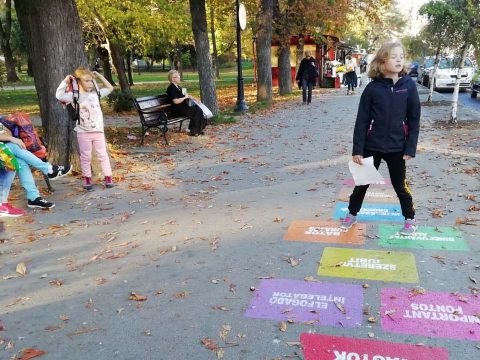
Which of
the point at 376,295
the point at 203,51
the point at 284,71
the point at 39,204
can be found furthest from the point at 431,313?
the point at 284,71

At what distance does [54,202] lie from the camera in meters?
6.29

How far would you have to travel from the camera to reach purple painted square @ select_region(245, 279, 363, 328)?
→ 3.25 m

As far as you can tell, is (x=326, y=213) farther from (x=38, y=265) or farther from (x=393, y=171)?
(x=38, y=265)

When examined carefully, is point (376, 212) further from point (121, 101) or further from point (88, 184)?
point (121, 101)

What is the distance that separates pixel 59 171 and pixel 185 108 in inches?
175

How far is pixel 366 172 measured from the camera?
450 cm

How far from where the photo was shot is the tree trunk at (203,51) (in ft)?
40.8

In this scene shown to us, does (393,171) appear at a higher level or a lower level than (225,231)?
higher

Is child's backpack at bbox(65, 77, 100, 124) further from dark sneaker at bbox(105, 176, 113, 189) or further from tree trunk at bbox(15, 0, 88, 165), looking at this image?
dark sneaker at bbox(105, 176, 113, 189)

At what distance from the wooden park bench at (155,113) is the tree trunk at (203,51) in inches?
97.0

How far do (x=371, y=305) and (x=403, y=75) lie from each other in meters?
2.19

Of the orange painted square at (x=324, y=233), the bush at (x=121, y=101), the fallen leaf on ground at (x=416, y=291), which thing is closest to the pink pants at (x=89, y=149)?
the orange painted square at (x=324, y=233)

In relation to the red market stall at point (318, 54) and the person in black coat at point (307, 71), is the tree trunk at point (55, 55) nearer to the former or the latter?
the person in black coat at point (307, 71)

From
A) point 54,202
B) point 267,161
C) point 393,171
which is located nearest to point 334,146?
point 267,161
